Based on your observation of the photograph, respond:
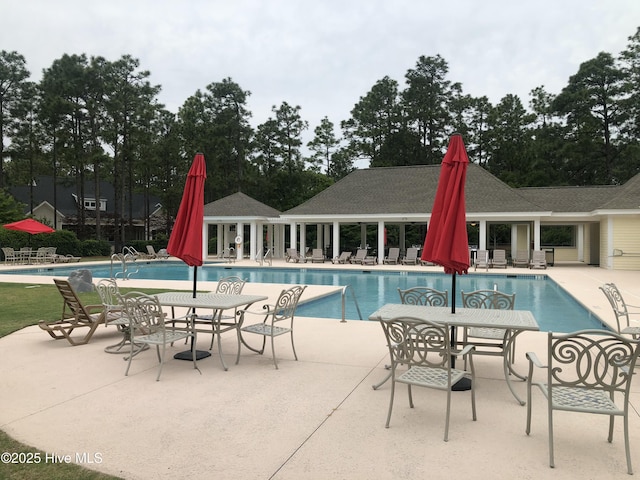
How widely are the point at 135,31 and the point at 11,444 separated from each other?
18.9 meters

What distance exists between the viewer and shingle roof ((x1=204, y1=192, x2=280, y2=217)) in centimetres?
2832

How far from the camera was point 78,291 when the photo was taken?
11898mm

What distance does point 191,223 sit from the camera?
6020mm

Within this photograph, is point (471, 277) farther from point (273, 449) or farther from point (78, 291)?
point (273, 449)

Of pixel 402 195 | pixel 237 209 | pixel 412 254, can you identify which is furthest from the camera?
pixel 237 209

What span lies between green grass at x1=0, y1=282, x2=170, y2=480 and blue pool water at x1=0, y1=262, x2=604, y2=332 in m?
4.62

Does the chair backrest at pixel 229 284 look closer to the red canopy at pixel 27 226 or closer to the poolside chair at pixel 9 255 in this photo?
the red canopy at pixel 27 226

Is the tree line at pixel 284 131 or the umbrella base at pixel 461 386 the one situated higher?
the tree line at pixel 284 131

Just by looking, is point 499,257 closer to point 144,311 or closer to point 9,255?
point 144,311

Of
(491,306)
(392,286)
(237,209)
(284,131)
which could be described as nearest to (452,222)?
(491,306)

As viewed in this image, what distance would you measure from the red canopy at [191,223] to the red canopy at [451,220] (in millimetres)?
2853

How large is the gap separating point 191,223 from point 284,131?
42.7m

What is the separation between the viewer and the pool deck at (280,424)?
9.96 feet

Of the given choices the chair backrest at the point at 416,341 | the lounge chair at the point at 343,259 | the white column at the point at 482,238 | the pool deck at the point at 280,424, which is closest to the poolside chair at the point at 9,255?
the lounge chair at the point at 343,259
